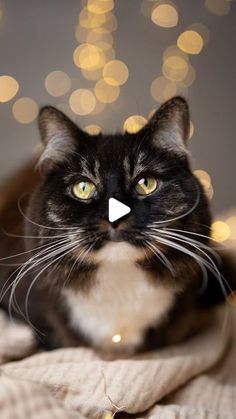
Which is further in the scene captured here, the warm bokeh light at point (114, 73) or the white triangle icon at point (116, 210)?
the warm bokeh light at point (114, 73)

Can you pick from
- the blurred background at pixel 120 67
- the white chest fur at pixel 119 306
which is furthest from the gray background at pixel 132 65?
the white chest fur at pixel 119 306

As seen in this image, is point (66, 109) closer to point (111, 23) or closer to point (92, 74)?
point (92, 74)

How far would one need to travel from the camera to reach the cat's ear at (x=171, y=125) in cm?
96

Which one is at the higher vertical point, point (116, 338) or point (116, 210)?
point (116, 210)

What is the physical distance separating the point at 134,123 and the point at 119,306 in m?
0.34

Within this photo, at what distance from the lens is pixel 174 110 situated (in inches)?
37.9

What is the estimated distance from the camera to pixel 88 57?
104 centimetres

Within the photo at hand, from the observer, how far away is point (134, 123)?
1026 millimetres

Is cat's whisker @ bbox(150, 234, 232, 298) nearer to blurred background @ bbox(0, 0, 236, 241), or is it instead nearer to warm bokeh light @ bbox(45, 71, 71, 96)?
blurred background @ bbox(0, 0, 236, 241)

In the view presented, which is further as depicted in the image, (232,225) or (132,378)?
(232,225)

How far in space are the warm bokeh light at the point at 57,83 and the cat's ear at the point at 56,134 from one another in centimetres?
8

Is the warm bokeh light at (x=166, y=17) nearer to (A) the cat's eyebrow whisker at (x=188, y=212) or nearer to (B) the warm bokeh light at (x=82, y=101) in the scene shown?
(B) the warm bokeh light at (x=82, y=101)

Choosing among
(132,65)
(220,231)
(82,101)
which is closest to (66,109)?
(82,101)

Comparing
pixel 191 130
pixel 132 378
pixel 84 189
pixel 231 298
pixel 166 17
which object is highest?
pixel 166 17
